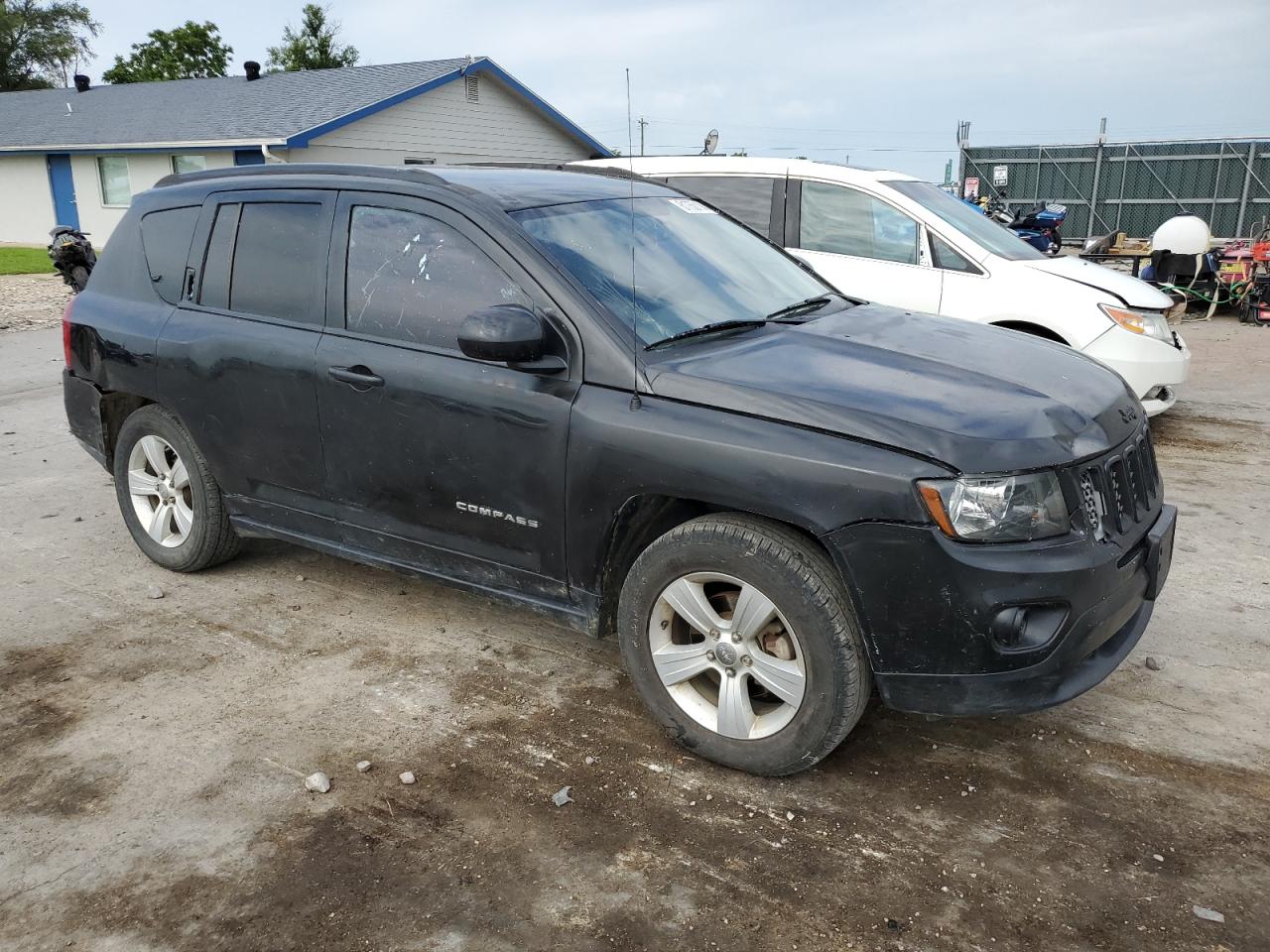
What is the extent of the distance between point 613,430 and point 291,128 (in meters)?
22.2

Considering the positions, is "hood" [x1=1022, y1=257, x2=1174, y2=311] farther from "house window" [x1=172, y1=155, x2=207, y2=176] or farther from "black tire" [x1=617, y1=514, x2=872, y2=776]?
"house window" [x1=172, y1=155, x2=207, y2=176]

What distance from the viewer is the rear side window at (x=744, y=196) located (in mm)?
7887

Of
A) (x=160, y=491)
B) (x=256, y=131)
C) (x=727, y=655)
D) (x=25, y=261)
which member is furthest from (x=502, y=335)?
(x=25, y=261)

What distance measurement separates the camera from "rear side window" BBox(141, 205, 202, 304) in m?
4.57

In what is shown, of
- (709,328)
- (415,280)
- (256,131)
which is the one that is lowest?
(709,328)

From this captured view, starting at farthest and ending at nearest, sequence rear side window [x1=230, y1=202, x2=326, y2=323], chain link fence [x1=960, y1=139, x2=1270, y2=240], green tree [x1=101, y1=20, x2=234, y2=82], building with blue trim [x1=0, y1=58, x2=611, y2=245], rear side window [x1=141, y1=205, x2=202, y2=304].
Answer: green tree [x1=101, y1=20, x2=234, y2=82] → building with blue trim [x1=0, y1=58, x2=611, y2=245] → chain link fence [x1=960, y1=139, x2=1270, y2=240] → rear side window [x1=141, y1=205, x2=202, y2=304] → rear side window [x1=230, y1=202, x2=326, y2=323]

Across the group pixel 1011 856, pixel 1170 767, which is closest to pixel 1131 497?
pixel 1170 767

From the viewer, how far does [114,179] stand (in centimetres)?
2706

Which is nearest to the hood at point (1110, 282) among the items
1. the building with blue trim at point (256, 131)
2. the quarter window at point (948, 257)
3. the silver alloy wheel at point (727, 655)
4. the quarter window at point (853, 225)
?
the quarter window at point (948, 257)

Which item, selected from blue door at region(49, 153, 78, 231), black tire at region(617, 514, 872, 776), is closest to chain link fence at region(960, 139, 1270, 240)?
black tire at region(617, 514, 872, 776)

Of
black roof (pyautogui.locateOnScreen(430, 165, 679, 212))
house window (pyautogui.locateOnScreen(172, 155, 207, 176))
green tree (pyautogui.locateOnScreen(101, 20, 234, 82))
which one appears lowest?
black roof (pyautogui.locateOnScreen(430, 165, 679, 212))

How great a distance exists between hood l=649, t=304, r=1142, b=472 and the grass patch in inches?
907

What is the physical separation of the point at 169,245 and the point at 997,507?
3755 millimetres

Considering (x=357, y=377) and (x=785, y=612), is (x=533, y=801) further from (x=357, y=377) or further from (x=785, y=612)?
(x=357, y=377)
